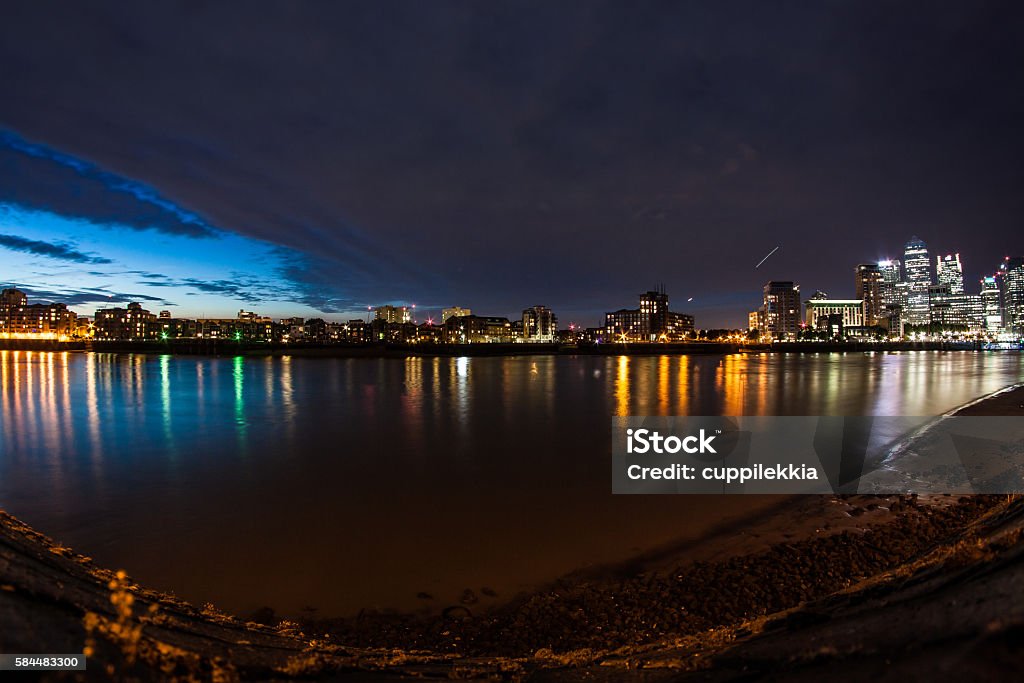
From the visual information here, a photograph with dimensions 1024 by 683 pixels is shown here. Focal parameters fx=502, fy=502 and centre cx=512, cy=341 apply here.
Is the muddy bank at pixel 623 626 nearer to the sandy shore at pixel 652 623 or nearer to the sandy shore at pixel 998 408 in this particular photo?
the sandy shore at pixel 652 623

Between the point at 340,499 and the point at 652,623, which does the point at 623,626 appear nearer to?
the point at 652,623

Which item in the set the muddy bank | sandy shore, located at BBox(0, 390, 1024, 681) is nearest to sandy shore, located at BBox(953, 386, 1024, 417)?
sandy shore, located at BBox(0, 390, 1024, 681)

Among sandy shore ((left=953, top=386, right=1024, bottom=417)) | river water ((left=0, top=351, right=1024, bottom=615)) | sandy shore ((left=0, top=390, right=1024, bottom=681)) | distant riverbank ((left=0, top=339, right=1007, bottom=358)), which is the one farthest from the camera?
distant riverbank ((left=0, top=339, right=1007, bottom=358))

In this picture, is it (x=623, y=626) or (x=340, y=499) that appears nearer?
(x=623, y=626)

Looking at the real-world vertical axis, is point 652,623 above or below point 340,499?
above

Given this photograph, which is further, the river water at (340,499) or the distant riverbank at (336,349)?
the distant riverbank at (336,349)

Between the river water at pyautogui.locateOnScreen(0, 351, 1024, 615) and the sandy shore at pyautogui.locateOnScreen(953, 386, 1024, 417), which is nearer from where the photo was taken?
the river water at pyautogui.locateOnScreen(0, 351, 1024, 615)

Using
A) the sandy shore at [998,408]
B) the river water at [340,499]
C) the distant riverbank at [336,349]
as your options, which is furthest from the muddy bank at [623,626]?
the distant riverbank at [336,349]

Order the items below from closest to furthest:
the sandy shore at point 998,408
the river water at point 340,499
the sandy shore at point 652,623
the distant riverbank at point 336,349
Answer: the sandy shore at point 652,623
the river water at point 340,499
the sandy shore at point 998,408
the distant riverbank at point 336,349

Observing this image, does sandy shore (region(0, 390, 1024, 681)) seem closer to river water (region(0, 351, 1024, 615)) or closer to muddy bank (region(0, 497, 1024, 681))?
muddy bank (region(0, 497, 1024, 681))

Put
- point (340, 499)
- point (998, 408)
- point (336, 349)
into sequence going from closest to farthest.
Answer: point (340, 499) < point (998, 408) < point (336, 349)

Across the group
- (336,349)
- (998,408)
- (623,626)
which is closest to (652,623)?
(623,626)

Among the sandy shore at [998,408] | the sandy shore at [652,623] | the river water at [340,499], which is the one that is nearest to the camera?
the sandy shore at [652,623]

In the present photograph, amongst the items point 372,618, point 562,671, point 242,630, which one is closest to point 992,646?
point 562,671
